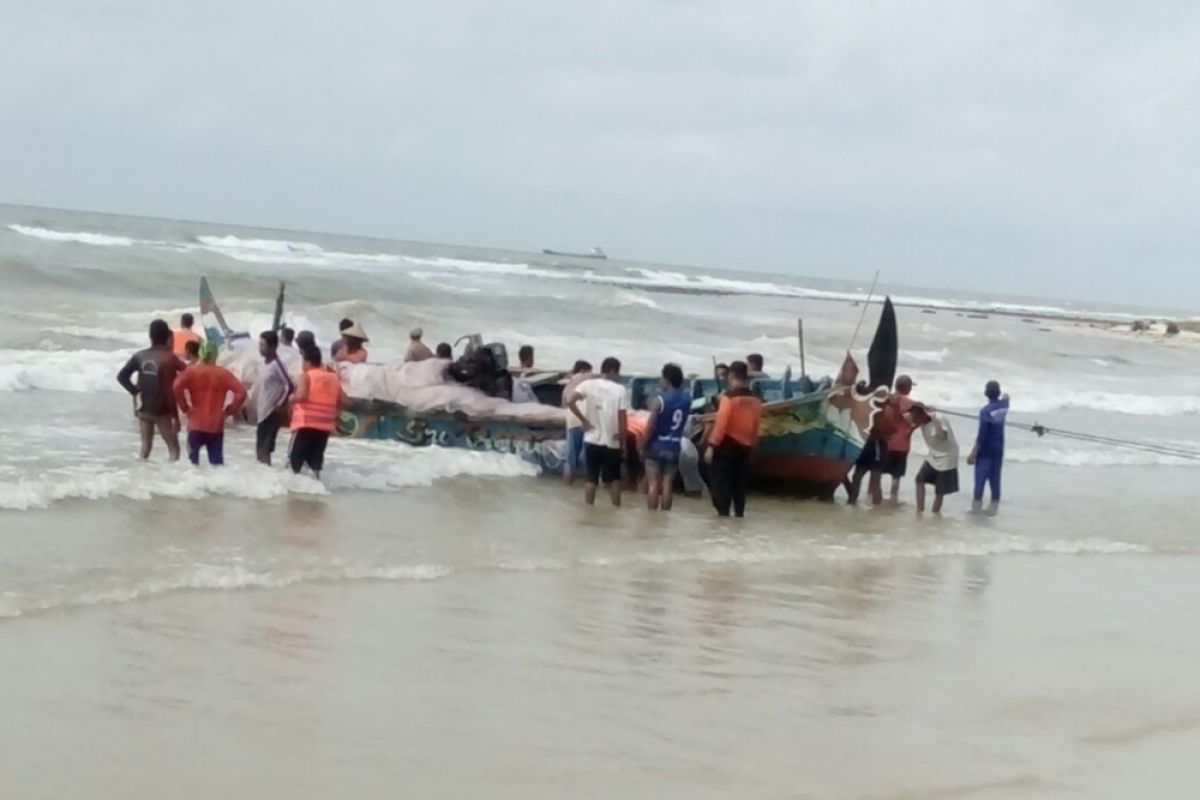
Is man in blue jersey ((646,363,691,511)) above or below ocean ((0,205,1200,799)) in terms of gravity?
above

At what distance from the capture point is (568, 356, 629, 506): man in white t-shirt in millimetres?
13055

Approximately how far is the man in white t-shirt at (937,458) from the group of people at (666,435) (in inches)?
79.6

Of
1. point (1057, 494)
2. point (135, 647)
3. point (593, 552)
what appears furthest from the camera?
point (1057, 494)

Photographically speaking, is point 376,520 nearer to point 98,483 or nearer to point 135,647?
point 98,483

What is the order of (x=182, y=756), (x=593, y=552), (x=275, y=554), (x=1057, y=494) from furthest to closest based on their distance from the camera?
(x=1057, y=494) < (x=593, y=552) < (x=275, y=554) < (x=182, y=756)

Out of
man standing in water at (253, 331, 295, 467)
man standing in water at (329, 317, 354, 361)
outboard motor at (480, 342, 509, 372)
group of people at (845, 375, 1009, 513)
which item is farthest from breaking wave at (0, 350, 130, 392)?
group of people at (845, 375, 1009, 513)

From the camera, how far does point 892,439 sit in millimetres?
14867

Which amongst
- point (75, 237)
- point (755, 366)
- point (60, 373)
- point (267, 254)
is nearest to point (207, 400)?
point (755, 366)

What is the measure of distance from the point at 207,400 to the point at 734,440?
427 centimetres

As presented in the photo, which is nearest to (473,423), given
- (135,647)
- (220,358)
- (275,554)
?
(220,358)

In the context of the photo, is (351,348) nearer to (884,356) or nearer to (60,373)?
(60,373)

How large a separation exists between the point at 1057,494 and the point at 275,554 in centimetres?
1015

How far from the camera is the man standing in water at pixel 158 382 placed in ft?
42.2

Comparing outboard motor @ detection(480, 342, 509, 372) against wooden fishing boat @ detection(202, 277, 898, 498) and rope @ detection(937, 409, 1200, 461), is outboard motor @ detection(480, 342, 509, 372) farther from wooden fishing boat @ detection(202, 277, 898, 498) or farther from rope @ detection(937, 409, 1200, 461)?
rope @ detection(937, 409, 1200, 461)
